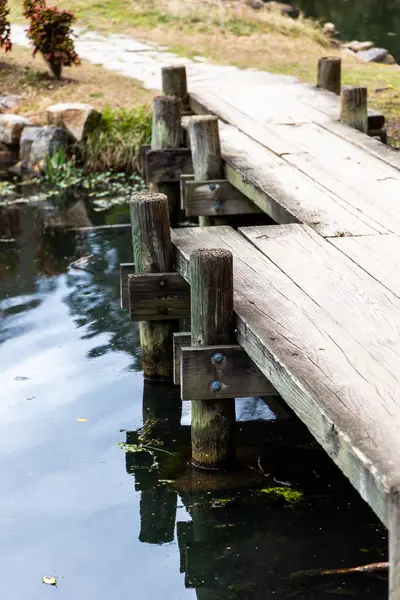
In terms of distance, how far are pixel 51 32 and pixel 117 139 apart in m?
2.91

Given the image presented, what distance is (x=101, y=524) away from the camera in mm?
5793

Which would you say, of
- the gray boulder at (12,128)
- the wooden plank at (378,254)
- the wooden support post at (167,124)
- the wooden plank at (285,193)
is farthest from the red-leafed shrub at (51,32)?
the wooden plank at (378,254)

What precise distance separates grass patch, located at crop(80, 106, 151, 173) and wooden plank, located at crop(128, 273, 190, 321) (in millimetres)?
5964

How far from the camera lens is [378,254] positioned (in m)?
6.10

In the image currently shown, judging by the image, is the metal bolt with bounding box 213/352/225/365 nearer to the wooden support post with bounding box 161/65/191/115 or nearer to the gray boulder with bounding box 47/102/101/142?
the wooden support post with bounding box 161/65/191/115

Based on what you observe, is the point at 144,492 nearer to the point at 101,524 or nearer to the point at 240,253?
the point at 101,524

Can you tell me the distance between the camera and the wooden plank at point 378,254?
5703 millimetres

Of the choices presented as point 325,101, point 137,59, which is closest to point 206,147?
point 325,101

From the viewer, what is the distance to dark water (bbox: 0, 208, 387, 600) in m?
5.21

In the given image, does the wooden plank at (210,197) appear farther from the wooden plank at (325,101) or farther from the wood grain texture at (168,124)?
the wooden plank at (325,101)

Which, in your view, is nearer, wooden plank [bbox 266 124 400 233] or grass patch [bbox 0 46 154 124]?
wooden plank [bbox 266 124 400 233]

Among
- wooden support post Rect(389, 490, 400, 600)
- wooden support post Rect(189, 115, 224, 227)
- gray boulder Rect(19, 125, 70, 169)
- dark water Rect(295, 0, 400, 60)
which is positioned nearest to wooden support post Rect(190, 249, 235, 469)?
wooden support post Rect(389, 490, 400, 600)

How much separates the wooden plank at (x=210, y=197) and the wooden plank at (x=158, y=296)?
1452 mm

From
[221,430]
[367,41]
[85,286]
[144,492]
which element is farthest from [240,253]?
[367,41]
